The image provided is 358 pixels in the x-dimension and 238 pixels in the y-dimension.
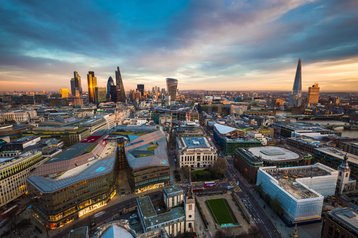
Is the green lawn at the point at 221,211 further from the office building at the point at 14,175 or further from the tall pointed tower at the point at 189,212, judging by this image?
the office building at the point at 14,175

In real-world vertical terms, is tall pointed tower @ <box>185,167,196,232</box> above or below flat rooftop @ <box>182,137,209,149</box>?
below

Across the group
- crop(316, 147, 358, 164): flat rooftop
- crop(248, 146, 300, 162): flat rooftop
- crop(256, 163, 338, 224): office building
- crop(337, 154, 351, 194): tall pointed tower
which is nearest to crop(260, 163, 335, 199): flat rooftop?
crop(256, 163, 338, 224): office building

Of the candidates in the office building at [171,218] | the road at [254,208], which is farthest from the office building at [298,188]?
the office building at [171,218]

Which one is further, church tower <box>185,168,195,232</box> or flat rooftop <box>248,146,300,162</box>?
flat rooftop <box>248,146,300,162</box>

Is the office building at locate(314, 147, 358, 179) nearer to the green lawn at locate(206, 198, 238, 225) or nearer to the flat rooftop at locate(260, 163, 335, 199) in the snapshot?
the flat rooftop at locate(260, 163, 335, 199)

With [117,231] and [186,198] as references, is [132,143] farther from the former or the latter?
[117,231]

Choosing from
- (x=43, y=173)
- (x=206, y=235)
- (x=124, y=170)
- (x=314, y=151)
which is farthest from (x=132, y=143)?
(x=314, y=151)
